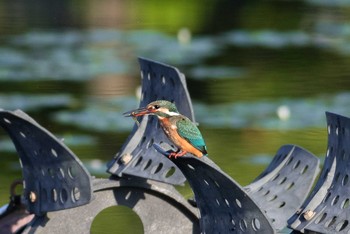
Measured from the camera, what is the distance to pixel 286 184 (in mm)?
3492

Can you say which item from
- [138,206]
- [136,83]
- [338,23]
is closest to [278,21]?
[338,23]

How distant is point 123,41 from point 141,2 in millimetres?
2001

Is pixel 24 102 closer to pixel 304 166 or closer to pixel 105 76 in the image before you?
pixel 105 76

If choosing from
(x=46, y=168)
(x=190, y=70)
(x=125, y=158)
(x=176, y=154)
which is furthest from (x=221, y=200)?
(x=190, y=70)

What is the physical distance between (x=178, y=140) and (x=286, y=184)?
65 centimetres

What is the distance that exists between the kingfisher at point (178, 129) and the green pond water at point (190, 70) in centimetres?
140

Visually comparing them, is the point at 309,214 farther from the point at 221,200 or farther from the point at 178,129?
the point at 178,129

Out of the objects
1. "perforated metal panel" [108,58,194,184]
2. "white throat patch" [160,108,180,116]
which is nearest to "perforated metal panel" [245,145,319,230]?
"perforated metal panel" [108,58,194,184]

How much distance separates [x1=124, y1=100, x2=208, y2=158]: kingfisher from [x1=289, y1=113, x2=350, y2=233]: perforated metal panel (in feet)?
0.91

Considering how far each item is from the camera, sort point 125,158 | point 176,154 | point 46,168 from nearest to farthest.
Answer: point 176,154
point 46,168
point 125,158

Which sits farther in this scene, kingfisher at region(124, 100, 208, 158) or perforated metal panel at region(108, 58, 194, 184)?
perforated metal panel at region(108, 58, 194, 184)

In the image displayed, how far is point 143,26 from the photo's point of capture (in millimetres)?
9070

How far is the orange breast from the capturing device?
9.56ft

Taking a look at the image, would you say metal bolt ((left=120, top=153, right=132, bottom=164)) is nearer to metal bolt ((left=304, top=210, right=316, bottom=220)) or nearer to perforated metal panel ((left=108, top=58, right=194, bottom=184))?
perforated metal panel ((left=108, top=58, right=194, bottom=184))
